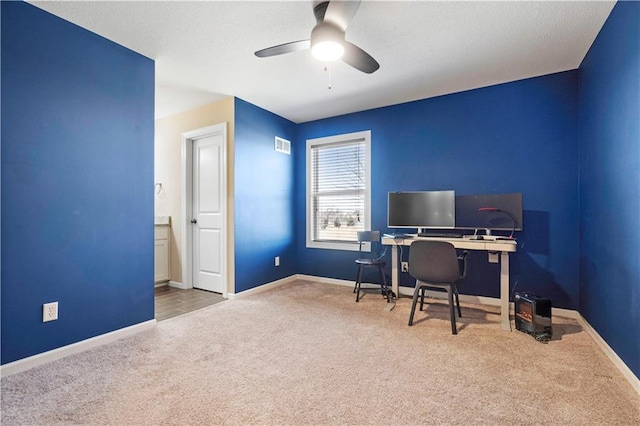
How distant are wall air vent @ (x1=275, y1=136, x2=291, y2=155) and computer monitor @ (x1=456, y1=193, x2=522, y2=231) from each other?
256 centimetres

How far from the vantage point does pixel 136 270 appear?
8.87 feet

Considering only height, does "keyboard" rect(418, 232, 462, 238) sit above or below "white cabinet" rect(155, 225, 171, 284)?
above

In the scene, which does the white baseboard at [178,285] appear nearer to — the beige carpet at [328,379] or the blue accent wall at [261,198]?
the blue accent wall at [261,198]

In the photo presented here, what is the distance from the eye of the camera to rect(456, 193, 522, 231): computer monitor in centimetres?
309

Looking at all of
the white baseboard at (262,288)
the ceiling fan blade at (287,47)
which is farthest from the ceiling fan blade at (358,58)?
the white baseboard at (262,288)

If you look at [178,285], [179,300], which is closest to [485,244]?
[179,300]

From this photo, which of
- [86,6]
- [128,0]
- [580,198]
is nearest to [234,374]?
[128,0]

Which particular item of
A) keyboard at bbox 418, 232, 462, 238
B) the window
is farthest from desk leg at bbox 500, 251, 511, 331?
the window

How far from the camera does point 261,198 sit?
4168mm

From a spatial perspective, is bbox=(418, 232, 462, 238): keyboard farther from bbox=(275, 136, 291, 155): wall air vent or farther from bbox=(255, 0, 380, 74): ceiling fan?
bbox=(275, 136, 291, 155): wall air vent

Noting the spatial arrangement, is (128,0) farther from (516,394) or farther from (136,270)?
(516,394)

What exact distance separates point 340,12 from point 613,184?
229 centimetres

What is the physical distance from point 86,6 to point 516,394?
380cm

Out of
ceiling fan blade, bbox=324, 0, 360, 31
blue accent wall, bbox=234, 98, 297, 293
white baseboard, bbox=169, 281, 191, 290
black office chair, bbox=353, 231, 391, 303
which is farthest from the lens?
white baseboard, bbox=169, 281, 191, 290
